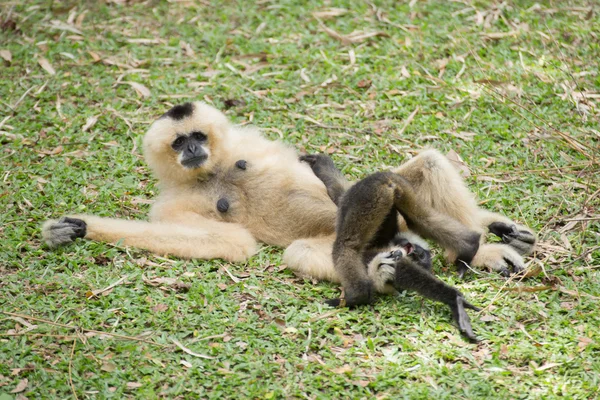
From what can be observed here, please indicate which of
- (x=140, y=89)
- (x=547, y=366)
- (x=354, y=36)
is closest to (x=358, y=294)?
(x=547, y=366)

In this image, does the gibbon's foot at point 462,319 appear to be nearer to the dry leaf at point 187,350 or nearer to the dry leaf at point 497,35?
the dry leaf at point 187,350

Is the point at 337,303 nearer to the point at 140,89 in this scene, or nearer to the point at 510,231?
the point at 510,231

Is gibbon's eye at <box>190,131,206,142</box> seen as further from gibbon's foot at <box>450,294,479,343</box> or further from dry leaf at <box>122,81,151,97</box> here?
gibbon's foot at <box>450,294,479,343</box>

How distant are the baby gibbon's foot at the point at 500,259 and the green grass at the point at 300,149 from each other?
4.8 inches

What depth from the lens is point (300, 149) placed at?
7.65m

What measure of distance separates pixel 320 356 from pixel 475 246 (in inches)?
57.6

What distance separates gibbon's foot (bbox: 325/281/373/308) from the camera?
5301mm

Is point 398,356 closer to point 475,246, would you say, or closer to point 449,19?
point 475,246

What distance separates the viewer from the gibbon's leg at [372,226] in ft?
17.5

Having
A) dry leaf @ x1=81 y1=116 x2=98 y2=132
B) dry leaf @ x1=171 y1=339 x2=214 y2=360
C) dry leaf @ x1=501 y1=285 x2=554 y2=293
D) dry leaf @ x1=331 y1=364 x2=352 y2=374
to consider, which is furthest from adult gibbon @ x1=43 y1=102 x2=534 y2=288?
dry leaf @ x1=81 y1=116 x2=98 y2=132

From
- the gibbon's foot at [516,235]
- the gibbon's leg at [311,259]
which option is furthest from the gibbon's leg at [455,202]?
the gibbon's leg at [311,259]

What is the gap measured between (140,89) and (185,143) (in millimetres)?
2431

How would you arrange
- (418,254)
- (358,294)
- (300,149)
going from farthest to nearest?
1. (300,149)
2. (418,254)
3. (358,294)

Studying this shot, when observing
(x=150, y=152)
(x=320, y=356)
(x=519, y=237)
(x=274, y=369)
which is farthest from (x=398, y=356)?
(x=150, y=152)
